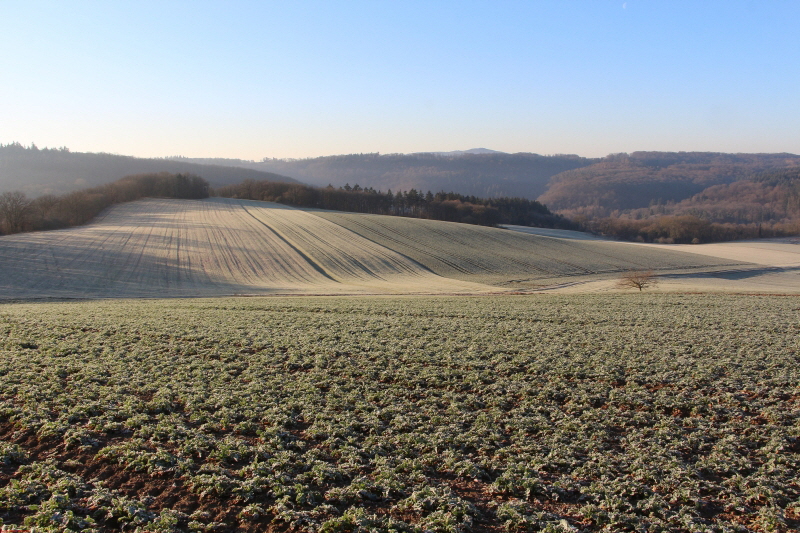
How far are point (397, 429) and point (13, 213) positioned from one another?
71.2m

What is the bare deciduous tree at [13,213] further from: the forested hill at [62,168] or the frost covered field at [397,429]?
the frost covered field at [397,429]

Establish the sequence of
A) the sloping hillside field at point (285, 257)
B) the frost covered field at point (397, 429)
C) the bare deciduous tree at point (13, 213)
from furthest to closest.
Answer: the bare deciduous tree at point (13, 213)
the sloping hillside field at point (285, 257)
the frost covered field at point (397, 429)

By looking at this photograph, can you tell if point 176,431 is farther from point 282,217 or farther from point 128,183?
point 128,183

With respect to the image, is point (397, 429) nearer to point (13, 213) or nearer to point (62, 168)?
point (13, 213)

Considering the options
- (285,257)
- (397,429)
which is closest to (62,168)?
(285,257)

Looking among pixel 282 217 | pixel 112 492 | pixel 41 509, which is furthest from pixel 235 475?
pixel 282 217

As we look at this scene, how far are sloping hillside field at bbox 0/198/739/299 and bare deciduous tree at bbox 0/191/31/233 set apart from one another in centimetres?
707

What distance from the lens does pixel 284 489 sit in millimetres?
7789

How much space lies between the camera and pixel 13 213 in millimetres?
60875

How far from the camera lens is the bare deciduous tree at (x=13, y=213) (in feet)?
199

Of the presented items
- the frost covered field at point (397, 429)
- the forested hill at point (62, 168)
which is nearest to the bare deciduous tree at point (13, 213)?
the forested hill at point (62, 168)

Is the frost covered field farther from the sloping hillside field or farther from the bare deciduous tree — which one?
the bare deciduous tree

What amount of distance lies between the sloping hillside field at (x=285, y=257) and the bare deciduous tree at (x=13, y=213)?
23.2 ft

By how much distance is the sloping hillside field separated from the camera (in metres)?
39.8
